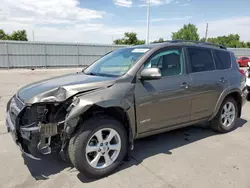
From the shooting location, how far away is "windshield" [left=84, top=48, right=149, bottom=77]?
11.3 feet

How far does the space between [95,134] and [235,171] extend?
2.05m

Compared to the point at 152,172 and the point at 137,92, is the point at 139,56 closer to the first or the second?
the point at 137,92

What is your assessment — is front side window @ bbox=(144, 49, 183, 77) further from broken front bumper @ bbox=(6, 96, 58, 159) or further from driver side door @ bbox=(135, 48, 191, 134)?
broken front bumper @ bbox=(6, 96, 58, 159)

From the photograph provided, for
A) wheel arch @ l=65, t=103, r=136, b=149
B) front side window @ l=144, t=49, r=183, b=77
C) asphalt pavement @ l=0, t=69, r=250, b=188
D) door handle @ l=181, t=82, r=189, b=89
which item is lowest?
asphalt pavement @ l=0, t=69, r=250, b=188

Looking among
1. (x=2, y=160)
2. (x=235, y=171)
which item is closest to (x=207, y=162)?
(x=235, y=171)

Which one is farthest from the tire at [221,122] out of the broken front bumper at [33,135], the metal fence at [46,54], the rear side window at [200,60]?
the metal fence at [46,54]

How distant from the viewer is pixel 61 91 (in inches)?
112

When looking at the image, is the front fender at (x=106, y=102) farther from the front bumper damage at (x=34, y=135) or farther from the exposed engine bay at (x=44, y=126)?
the front bumper damage at (x=34, y=135)

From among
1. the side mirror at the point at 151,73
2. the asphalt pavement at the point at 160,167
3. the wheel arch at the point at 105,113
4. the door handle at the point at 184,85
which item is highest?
the side mirror at the point at 151,73

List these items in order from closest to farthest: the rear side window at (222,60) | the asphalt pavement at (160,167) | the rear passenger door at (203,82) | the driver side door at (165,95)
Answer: the asphalt pavement at (160,167)
the driver side door at (165,95)
the rear passenger door at (203,82)
the rear side window at (222,60)

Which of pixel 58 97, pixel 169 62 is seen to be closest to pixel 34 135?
pixel 58 97

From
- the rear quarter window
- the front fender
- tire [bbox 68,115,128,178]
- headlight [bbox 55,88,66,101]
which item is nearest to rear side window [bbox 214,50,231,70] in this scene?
the rear quarter window

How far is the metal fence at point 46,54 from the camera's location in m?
19.6

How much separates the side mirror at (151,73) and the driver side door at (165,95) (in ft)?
0.40
